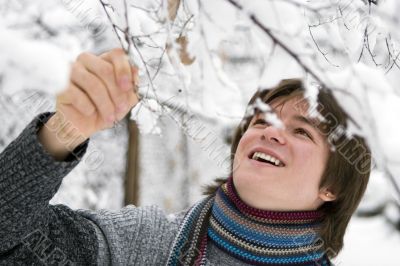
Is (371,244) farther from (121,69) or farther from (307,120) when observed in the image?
(121,69)

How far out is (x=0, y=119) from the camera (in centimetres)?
299

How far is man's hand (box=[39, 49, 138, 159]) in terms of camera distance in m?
0.74

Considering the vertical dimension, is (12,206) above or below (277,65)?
below

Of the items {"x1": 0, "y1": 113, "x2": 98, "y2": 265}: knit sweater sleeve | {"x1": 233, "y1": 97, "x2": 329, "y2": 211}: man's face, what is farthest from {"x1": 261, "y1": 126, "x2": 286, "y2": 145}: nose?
{"x1": 0, "y1": 113, "x2": 98, "y2": 265}: knit sweater sleeve

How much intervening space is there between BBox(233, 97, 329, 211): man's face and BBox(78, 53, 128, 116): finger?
54 cm

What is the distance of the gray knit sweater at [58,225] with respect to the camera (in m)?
0.85

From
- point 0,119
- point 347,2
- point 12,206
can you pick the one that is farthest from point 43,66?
point 0,119

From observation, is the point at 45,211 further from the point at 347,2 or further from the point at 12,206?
the point at 347,2

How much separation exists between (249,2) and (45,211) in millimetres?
541

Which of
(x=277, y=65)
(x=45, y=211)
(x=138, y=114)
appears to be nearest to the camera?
(x=277, y=65)

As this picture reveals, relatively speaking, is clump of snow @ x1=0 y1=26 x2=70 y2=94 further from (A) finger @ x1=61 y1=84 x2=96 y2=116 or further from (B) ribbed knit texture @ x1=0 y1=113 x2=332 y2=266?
(B) ribbed knit texture @ x1=0 y1=113 x2=332 y2=266

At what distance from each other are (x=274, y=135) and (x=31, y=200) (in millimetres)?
594

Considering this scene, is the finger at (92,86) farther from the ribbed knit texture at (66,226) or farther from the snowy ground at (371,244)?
the snowy ground at (371,244)

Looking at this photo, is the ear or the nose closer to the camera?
the nose
